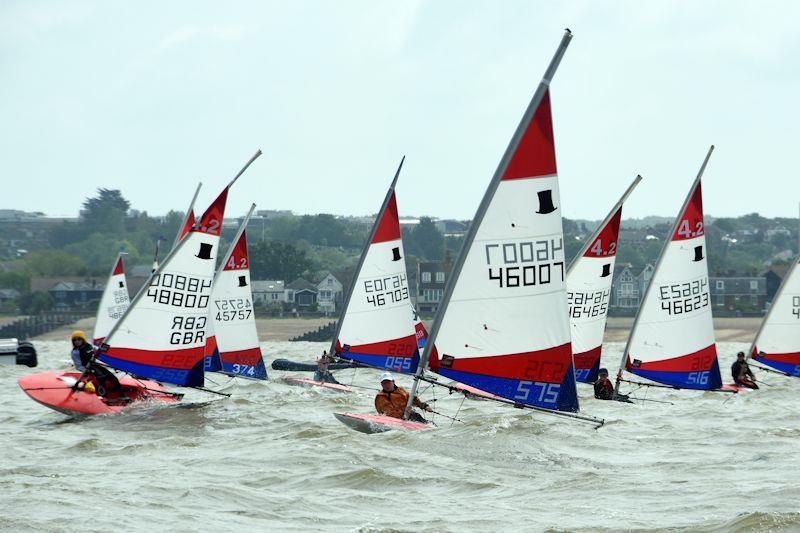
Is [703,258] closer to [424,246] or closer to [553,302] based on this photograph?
[553,302]

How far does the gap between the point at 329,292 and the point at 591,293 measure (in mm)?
97038

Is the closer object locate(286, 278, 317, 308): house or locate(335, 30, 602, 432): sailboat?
locate(335, 30, 602, 432): sailboat

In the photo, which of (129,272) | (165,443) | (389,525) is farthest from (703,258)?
(129,272)

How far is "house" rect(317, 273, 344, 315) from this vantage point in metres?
125

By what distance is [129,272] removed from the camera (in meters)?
154

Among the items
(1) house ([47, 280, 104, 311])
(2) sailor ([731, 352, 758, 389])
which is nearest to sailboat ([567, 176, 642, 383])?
(2) sailor ([731, 352, 758, 389])

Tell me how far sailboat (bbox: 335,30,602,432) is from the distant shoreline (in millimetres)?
71986

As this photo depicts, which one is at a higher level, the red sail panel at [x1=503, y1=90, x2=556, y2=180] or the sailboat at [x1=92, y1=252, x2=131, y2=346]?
the red sail panel at [x1=503, y1=90, x2=556, y2=180]

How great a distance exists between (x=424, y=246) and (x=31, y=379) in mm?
164833

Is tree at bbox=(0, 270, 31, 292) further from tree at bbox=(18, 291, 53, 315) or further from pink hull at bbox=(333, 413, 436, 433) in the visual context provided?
pink hull at bbox=(333, 413, 436, 433)

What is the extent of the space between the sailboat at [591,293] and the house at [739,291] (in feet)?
324

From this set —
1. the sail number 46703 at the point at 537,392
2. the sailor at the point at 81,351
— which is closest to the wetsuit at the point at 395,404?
the sail number 46703 at the point at 537,392

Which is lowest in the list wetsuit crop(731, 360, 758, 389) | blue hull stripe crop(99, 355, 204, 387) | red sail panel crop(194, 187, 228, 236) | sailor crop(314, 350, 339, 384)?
wetsuit crop(731, 360, 758, 389)

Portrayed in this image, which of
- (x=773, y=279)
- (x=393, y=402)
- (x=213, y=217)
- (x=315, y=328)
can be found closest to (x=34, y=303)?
(x=315, y=328)
